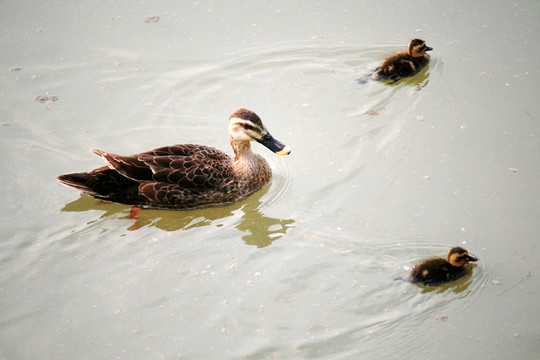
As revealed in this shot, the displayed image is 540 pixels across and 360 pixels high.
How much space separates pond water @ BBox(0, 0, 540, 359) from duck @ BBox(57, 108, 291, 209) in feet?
0.50

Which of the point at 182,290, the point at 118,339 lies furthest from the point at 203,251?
the point at 118,339

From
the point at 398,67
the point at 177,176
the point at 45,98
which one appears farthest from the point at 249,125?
the point at 45,98

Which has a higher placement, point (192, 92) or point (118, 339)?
point (192, 92)

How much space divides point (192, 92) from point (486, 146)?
3.33 meters

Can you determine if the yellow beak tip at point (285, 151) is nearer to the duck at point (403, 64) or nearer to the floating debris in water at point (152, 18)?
the duck at point (403, 64)

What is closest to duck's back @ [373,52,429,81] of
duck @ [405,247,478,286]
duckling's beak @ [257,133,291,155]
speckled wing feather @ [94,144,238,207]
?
duckling's beak @ [257,133,291,155]

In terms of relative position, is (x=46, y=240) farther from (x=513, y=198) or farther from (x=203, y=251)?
(x=513, y=198)

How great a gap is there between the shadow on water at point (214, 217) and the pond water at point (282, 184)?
0.06 feet

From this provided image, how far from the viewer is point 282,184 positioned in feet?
19.0

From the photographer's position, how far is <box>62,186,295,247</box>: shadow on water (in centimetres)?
526

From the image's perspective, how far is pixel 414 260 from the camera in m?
4.67

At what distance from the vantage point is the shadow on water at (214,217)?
526cm

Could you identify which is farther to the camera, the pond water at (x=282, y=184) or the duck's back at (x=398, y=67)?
the duck's back at (x=398, y=67)

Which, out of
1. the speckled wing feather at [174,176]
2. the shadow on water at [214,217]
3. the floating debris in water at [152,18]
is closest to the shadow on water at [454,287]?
the shadow on water at [214,217]
